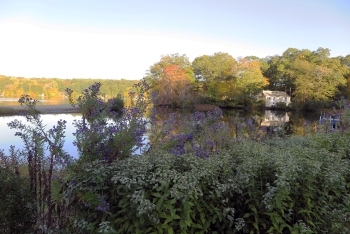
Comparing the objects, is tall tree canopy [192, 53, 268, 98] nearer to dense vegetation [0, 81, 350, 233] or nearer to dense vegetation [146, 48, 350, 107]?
dense vegetation [146, 48, 350, 107]

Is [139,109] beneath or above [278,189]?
above

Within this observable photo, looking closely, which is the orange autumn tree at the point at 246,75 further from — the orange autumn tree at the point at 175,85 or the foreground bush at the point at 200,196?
the foreground bush at the point at 200,196

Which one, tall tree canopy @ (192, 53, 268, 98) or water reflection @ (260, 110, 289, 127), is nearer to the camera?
water reflection @ (260, 110, 289, 127)

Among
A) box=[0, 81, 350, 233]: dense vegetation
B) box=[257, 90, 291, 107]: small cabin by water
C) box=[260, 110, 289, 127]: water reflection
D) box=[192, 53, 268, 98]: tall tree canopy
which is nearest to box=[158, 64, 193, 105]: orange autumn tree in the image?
box=[192, 53, 268, 98]: tall tree canopy

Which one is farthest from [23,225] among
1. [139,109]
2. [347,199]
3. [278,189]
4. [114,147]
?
[347,199]

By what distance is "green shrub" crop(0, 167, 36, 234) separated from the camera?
95.6 inches

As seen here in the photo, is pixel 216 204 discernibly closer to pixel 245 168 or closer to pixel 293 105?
pixel 245 168

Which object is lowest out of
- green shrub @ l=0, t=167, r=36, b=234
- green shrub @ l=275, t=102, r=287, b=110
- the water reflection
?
the water reflection

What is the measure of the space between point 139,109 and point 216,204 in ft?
4.86

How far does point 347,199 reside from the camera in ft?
9.55

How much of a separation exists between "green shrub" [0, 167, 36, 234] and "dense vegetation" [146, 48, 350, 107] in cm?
4059

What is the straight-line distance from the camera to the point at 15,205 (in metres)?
2.52

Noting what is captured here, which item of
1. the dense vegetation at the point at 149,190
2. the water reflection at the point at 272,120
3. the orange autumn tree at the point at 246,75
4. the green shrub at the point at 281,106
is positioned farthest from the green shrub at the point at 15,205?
the green shrub at the point at 281,106

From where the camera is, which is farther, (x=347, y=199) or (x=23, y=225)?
(x=347, y=199)
